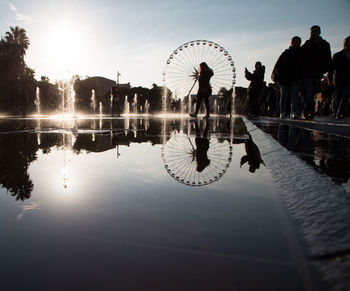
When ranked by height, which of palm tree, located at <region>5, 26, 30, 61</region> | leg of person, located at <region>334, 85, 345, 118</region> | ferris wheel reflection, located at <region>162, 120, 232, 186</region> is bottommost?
ferris wheel reflection, located at <region>162, 120, 232, 186</region>

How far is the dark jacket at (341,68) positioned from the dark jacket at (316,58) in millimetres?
433

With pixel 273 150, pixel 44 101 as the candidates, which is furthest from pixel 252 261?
pixel 44 101

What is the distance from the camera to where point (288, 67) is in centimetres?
937

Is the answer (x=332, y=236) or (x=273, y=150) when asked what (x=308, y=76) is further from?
(x=332, y=236)

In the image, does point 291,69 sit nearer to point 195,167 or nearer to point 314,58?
point 314,58

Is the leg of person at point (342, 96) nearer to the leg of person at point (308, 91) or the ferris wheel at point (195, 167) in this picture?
the leg of person at point (308, 91)

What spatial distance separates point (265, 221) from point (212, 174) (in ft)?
3.72

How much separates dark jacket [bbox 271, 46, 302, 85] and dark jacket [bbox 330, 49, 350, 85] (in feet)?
3.41

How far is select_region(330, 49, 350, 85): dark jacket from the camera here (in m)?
8.69

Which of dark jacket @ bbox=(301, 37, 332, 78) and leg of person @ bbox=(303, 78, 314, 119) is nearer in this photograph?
dark jacket @ bbox=(301, 37, 332, 78)

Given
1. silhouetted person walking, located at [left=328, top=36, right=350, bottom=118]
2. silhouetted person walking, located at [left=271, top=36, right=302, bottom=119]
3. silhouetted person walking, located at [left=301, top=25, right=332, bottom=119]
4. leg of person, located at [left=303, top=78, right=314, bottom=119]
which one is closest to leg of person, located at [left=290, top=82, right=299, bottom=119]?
silhouetted person walking, located at [left=271, top=36, right=302, bottom=119]

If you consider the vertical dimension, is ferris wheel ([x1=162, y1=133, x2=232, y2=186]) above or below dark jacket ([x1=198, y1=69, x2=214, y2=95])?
below

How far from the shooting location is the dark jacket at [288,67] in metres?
9.12

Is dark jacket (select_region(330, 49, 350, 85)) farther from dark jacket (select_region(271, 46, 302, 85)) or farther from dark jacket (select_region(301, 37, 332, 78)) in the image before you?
dark jacket (select_region(271, 46, 302, 85))
